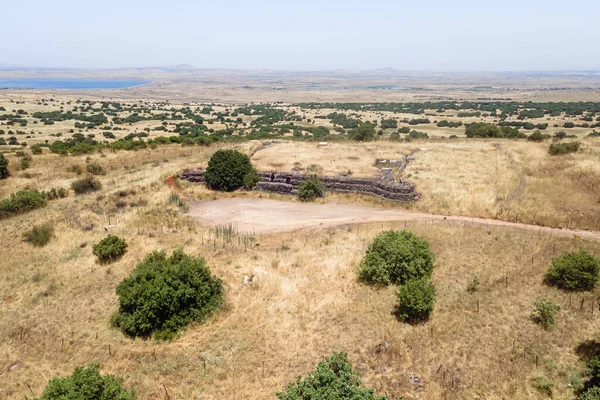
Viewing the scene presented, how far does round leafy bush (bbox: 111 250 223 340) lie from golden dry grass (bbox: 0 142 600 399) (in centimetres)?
47

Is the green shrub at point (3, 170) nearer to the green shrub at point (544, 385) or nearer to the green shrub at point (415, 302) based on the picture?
the green shrub at point (415, 302)

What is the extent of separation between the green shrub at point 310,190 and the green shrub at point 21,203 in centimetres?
1822

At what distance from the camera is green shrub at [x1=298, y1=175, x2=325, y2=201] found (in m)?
27.2

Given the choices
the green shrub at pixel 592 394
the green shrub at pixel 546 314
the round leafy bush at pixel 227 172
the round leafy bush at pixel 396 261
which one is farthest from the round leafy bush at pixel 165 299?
the round leafy bush at pixel 227 172

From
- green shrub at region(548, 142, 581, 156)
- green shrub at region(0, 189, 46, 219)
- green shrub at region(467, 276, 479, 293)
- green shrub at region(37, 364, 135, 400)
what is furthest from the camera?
green shrub at region(548, 142, 581, 156)

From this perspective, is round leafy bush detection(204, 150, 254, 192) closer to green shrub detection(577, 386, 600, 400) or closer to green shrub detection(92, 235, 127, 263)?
green shrub detection(92, 235, 127, 263)

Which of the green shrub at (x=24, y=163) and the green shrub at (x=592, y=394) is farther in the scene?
the green shrub at (x=24, y=163)

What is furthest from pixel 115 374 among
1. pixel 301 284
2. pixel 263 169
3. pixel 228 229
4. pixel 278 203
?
pixel 263 169

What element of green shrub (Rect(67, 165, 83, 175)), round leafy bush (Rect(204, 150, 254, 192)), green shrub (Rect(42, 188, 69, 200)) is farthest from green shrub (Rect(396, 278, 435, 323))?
green shrub (Rect(67, 165, 83, 175))

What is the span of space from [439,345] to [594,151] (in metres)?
27.0

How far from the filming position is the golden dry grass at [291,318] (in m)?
12.2

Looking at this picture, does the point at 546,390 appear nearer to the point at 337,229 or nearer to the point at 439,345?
the point at 439,345

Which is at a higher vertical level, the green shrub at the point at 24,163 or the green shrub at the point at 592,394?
the green shrub at the point at 24,163

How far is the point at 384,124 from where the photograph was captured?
71.6 m
